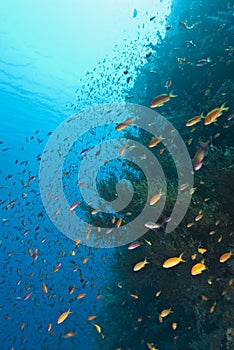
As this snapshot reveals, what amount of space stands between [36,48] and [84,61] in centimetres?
447

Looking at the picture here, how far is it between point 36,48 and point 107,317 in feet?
70.8

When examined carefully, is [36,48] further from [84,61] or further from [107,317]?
[107,317]

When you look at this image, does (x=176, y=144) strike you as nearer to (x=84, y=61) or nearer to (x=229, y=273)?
(x=229, y=273)

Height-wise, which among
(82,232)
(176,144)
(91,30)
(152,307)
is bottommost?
(152,307)

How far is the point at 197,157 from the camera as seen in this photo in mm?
4199

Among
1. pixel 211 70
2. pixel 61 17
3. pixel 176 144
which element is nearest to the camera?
pixel 176 144

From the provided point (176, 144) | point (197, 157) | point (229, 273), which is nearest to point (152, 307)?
point (229, 273)

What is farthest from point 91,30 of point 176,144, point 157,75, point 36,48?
point 176,144

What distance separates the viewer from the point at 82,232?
8984 mm

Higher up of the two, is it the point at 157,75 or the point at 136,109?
the point at 157,75

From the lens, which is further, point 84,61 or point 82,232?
point 84,61

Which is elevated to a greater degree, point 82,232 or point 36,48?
point 36,48

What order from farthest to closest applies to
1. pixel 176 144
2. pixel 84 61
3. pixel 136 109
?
pixel 84 61 → pixel 136 109 → pixel 176 144

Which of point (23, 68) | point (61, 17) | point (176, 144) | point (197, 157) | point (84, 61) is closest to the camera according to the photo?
point (197, 157)
